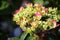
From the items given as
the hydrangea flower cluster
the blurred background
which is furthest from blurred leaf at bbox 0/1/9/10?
the hydrangea flower cluster

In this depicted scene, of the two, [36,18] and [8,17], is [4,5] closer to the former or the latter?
[8,17]

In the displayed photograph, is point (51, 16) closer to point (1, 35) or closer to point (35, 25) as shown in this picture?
point (35, 25)

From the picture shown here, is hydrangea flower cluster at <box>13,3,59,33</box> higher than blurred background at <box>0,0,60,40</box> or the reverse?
higher

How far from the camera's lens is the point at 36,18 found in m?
1.77

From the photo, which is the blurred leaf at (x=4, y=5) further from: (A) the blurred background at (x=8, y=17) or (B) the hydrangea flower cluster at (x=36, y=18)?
(B) the hydrangea flower cluster at (x=36, y=18)

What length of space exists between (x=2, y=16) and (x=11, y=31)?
0.23m

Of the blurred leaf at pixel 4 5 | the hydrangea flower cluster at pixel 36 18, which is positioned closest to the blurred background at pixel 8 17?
the blurred leaf at pixel 4 5

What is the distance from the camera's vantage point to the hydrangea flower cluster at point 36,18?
5.69 ft

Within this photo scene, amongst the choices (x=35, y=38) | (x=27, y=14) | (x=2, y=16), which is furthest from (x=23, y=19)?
(x=2, y=16)

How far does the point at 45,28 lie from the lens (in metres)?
1.72

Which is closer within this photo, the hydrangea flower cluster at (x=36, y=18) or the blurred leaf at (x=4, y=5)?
the hydrangea flower cluster at (x=36, y=18)

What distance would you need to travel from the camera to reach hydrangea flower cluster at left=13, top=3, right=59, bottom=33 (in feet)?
5.69

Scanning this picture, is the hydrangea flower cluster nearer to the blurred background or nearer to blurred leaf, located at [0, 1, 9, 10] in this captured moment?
the blurred background

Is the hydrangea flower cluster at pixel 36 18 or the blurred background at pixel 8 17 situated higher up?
the hydrangea flower cluster at pixel 36 18
